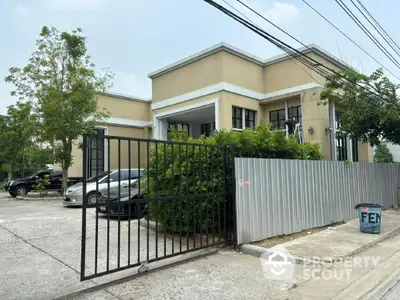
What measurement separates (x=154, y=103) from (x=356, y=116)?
11367 millimetres

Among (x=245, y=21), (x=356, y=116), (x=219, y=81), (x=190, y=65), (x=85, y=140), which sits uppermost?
(x=190, y=65)

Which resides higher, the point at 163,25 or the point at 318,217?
the point at 163,25

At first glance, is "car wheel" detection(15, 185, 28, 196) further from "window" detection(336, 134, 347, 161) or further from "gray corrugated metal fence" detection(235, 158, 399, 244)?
"window" detection(336, 134, 347, 161)

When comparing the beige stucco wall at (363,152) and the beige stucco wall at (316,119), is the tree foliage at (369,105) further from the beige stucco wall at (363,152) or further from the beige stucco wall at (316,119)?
the beige stucco wall at (363,152)

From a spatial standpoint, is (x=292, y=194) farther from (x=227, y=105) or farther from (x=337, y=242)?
(x=227, y=105)

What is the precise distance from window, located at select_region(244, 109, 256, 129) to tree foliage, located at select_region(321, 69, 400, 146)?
4.13 metres

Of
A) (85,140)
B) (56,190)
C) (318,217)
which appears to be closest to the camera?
(85,140)

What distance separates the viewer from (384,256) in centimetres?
609

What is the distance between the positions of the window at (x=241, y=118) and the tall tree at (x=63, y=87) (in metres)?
7.76

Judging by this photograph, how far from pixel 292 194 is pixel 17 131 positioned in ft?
60.6

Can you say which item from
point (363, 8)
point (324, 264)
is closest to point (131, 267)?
point (324, 264)

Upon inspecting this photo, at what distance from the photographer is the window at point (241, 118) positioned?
52.7ft

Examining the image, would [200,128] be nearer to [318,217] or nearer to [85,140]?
[318,217]

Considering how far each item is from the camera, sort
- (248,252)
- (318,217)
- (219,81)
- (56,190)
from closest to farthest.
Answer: (248,252) → (318,217) → (219,81) → (56,190)
